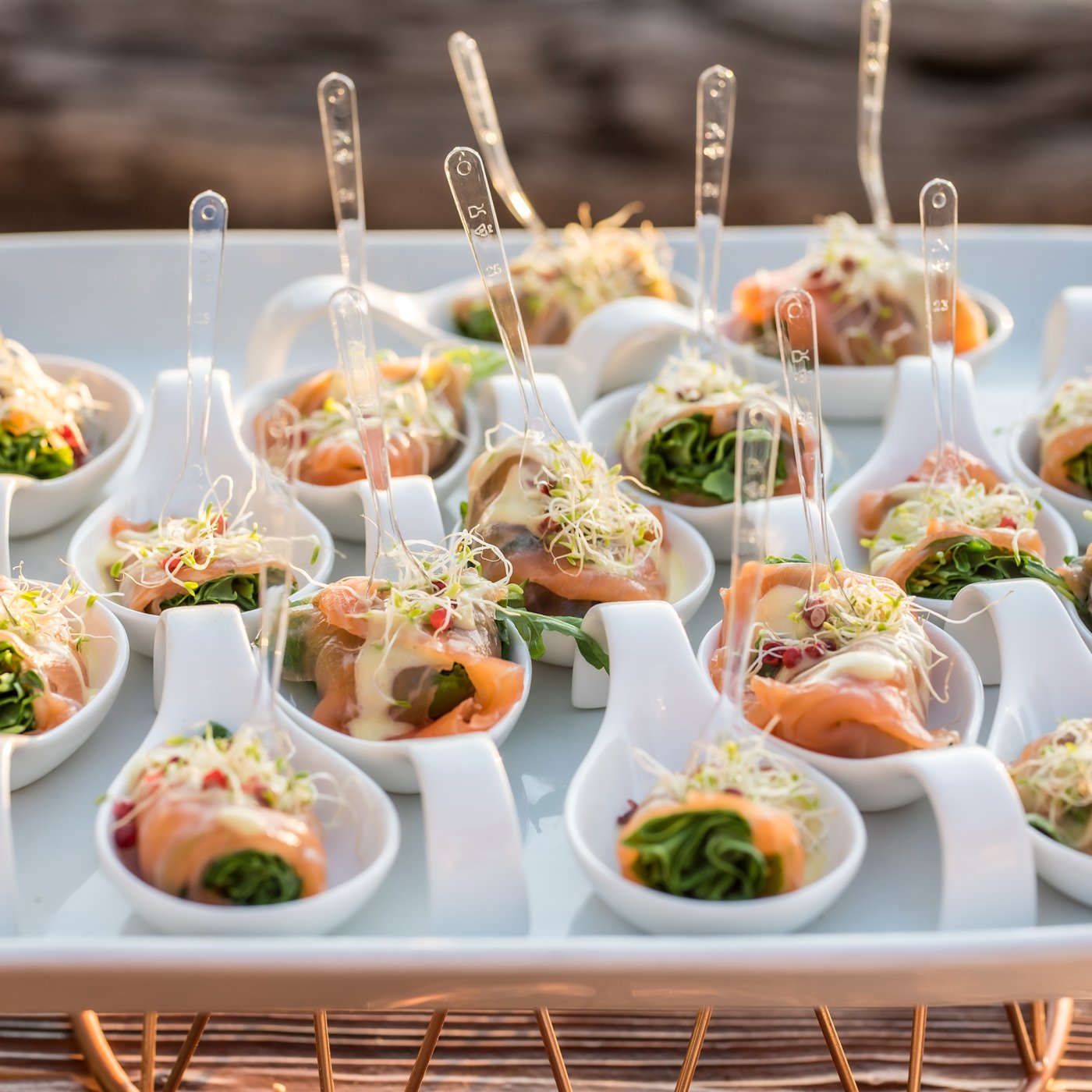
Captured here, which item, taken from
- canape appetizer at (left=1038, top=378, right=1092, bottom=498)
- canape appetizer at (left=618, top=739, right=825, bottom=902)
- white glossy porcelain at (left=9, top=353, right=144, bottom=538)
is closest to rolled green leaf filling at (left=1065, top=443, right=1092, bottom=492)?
canape appetizer at (left=1038, top=378, right=1092, bottom=498)

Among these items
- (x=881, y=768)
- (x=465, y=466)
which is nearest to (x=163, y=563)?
(x=465, y=466)

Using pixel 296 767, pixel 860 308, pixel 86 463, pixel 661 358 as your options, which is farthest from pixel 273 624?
pixel 860 308

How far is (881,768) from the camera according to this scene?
1.59 m

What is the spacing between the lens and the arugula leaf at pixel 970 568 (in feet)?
6.42

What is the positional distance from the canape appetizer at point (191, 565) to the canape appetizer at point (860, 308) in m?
1.20

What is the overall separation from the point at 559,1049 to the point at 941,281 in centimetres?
134

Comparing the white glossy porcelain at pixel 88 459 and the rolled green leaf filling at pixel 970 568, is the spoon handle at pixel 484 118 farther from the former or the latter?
the rolled green leaf filling at pixel 970 568

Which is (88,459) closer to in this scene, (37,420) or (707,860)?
(37,420)

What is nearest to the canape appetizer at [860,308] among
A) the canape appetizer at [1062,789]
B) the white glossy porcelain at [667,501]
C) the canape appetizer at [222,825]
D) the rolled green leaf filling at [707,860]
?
the white glossy porcelain at [667,501]

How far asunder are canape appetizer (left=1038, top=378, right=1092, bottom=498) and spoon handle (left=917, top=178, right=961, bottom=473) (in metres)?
0.17

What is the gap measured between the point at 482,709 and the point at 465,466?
0.71m

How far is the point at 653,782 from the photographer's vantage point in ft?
5.46

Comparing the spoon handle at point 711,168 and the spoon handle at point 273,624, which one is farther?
the spoon handle at point 711,168

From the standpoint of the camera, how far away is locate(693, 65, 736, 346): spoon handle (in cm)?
239
